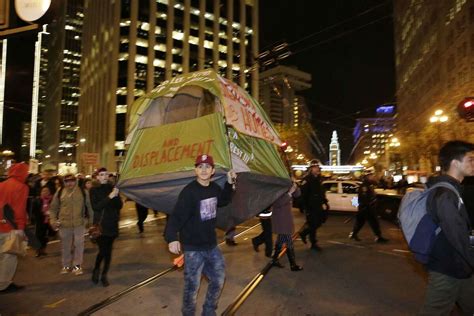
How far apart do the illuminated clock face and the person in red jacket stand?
3.23 metres

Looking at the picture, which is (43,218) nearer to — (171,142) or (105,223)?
(105,223)

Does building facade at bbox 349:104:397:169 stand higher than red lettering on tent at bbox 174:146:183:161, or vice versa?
building facade at bbox 349:104:397:169

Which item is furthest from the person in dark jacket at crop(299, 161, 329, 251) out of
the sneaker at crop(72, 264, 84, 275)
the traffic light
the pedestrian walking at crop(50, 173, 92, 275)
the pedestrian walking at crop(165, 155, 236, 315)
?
the pedestrian walking at crop(165, 155, 236, 315)

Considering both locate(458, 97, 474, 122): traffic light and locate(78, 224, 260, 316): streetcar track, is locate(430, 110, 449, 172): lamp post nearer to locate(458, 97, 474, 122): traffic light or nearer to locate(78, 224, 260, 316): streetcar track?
locate(458, 97, 474, 122): traffic light

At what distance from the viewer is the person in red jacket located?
6211 mm

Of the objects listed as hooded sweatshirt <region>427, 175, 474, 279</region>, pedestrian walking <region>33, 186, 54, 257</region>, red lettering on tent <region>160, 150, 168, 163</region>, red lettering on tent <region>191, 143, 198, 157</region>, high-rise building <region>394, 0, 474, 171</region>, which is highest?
high-rise building <region>394, 0, 474, 171</region>

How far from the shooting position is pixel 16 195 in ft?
20.8

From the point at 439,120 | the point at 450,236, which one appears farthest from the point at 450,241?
the point at 439,120

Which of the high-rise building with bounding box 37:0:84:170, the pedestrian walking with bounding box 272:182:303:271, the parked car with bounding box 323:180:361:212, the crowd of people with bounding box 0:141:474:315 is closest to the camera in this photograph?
the crowd of people with bounding box 0:141:474:315

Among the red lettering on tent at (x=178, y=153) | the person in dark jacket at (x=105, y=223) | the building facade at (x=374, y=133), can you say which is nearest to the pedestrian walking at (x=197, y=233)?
the red lettering on tent at (x=178, y=153)

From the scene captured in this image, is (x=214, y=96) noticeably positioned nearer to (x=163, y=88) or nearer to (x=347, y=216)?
(x=163, y=88)

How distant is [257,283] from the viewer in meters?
6.44

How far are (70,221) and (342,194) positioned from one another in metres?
13.2

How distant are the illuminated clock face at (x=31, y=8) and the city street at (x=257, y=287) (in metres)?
3.52
